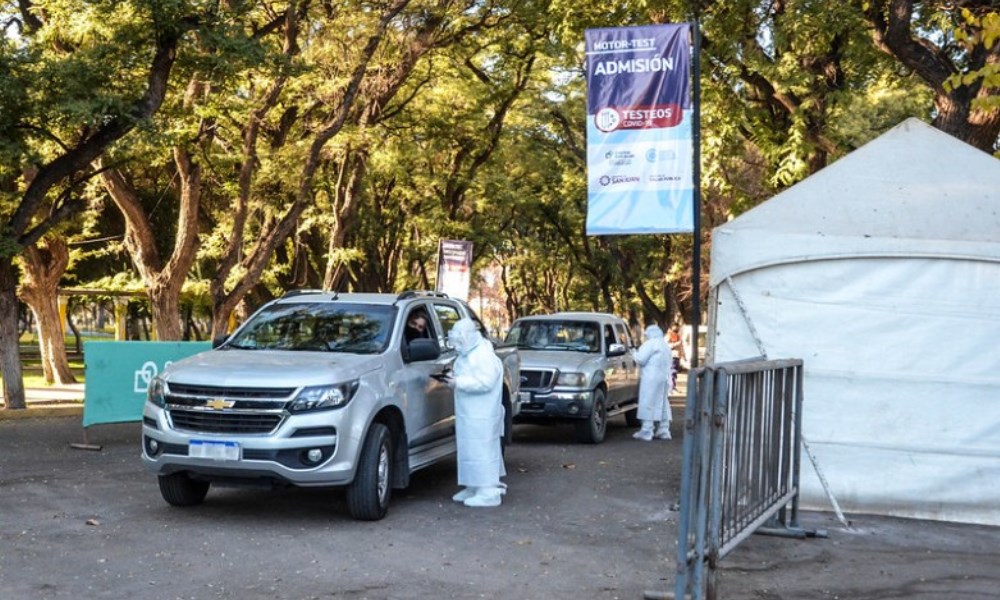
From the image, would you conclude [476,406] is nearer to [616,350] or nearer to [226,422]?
[226,422]

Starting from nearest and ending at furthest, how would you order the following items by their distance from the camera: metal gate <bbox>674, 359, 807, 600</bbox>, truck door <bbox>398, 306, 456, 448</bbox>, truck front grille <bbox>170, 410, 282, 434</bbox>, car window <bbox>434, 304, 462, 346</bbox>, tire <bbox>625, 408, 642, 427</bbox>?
metal gate <bbox>674, 359, 807, 600</bbox>
truck front grille <bbox>170, 410, 282, 434</bbox>
truck door <bbox>398, 306, 456, 448</bbox>
car window <bbox>434, 304, 462, 346</bbox>
tire <bbox>625, 408, 642, 427</bbox>

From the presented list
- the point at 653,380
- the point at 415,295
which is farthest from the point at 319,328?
the point at 653,380

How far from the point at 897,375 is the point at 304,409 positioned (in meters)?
5.32

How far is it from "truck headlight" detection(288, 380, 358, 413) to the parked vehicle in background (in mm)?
6351

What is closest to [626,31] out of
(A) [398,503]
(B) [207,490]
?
(A) [398,503]

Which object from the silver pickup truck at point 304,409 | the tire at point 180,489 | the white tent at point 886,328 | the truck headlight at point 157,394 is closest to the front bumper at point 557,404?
the silver pickup truck at point 304,409

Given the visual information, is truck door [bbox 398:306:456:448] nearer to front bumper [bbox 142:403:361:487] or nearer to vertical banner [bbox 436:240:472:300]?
front bumper [bbox 142:403:361:487]

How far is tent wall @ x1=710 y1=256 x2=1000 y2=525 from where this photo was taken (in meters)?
9.55

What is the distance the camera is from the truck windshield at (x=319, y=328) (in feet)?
32.6

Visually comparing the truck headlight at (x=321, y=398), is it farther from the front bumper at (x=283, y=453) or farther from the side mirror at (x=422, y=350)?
the side mirror at (x=422, y=350)

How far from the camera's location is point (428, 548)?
8.13 metres

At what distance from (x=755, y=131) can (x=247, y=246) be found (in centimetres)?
1606

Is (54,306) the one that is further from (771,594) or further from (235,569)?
(771,594)

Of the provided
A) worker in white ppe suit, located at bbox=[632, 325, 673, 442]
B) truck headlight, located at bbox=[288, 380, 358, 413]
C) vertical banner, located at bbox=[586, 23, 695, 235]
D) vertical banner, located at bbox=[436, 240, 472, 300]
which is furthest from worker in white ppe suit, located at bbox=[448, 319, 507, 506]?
vertical banner, located at bbox=[436, 240, 472, 300]
